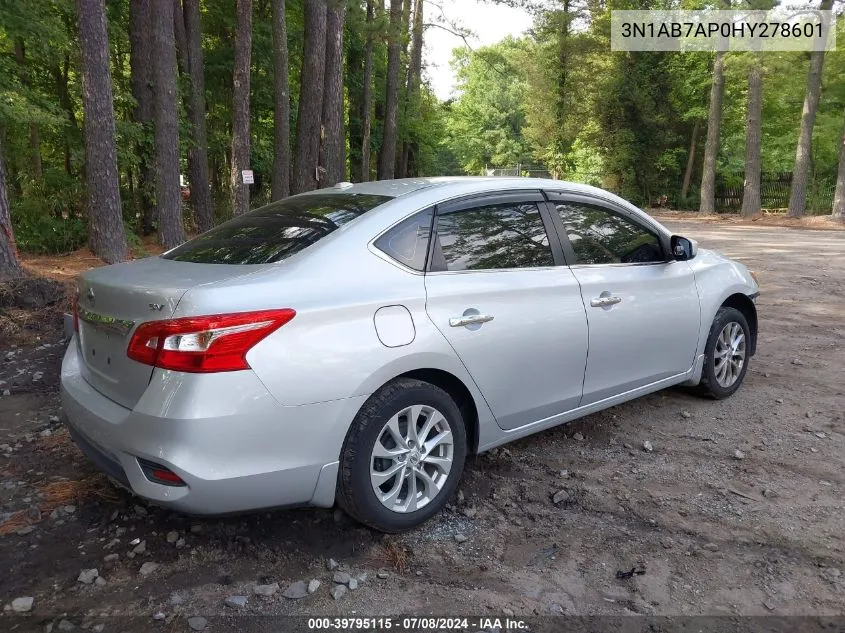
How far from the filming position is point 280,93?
1588 centimetres

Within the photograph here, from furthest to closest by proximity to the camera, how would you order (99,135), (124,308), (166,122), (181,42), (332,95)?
(332,95) < (181,42) < (166,122) < (99,135) < (124,308)

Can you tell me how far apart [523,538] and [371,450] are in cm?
89

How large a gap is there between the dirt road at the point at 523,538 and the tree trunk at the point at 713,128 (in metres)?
23.7

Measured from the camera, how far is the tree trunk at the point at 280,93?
15828 millimetres

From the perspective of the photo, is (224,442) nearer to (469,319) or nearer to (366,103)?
(469,319)

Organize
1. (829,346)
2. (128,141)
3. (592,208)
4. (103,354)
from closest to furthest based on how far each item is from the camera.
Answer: (103,354), (592,208), (829,346), (128,141)

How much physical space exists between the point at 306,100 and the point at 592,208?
13.6 metres

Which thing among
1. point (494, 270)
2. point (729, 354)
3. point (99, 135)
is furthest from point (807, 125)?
point (494, 270)

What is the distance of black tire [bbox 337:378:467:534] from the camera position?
8.91 ft

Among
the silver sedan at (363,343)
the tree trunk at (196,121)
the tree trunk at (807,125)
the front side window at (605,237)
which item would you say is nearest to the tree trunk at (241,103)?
the tree trunk at (196,121)

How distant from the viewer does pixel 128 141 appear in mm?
13633

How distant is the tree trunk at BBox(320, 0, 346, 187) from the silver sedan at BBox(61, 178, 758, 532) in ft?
43.2

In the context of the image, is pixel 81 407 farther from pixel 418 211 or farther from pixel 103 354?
pixel 418 211

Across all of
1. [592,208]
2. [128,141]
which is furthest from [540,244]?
[128,141]
